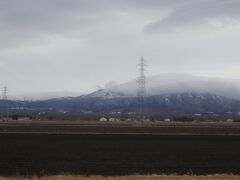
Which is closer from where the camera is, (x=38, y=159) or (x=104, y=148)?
(x=38, y=159)

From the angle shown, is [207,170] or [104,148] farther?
[104,148]

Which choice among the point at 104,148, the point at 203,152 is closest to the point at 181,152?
the point at 203,152

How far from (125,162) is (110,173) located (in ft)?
24.6

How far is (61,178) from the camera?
1270 inches

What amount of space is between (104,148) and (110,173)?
2226cm

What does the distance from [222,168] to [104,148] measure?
68.8 ft

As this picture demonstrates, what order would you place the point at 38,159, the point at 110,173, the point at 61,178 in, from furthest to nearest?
the point at 38,159 → the point at 110,173 → the point at 61,178

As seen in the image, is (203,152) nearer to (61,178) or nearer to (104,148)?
(104,148)

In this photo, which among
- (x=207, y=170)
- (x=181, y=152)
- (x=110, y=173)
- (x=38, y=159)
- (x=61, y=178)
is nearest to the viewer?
(x=61, y=178)

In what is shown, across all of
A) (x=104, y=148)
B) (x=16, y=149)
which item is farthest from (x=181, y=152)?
(x=16, y=149)

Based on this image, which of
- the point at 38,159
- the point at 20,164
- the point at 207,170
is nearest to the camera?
the point at 207,170

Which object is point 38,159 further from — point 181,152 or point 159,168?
point 181,152

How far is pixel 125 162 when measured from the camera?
151 ft

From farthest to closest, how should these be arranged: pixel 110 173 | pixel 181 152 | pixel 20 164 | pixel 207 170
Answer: pixel 181 152 → pixel 20 164 → pixel 207 170 → pixel 110 173
